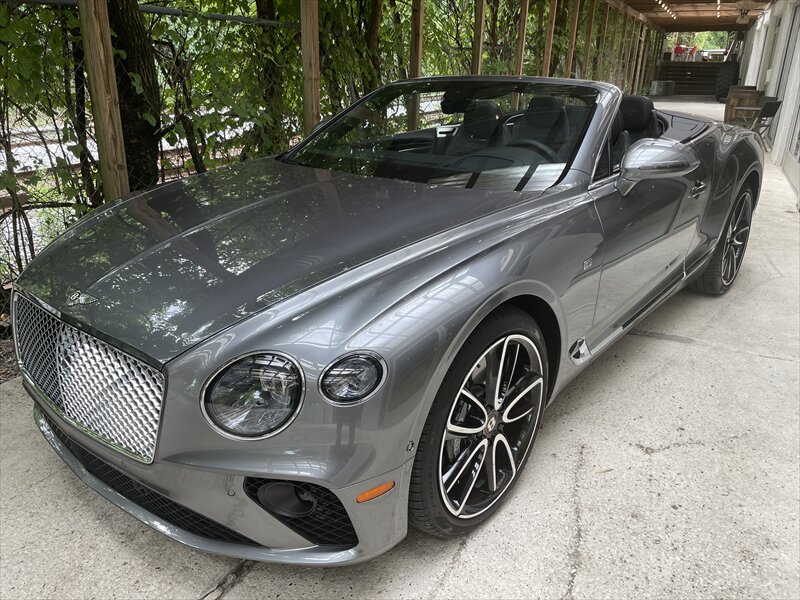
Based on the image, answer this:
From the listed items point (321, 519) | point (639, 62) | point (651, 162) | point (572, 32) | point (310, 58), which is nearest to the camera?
point (321, 519)

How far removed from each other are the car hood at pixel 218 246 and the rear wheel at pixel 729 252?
7.32 ft

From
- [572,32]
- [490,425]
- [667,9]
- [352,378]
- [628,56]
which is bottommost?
[490,425]

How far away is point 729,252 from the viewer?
13.0ft

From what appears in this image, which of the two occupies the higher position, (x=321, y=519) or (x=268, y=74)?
(x=268, y=74)

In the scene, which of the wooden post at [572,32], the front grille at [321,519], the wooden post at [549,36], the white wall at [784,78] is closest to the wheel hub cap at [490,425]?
the front grille at [321,519]

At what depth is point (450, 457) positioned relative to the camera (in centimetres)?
179

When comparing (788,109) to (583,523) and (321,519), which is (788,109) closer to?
(583,523)

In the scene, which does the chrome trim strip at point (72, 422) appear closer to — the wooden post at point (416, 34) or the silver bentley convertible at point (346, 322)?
the silver bentley convertible at point (346, 322)

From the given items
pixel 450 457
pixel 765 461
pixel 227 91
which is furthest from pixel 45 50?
pixel 765 461

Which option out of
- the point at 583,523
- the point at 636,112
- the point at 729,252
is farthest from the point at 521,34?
the point at 583,523

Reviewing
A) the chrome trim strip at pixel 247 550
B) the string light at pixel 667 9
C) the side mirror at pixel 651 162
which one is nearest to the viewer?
the chrome trim strip at pixel 247 550

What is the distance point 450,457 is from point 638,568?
65cm

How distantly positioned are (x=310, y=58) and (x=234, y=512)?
3162 mm

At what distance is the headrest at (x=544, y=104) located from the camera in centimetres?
259
